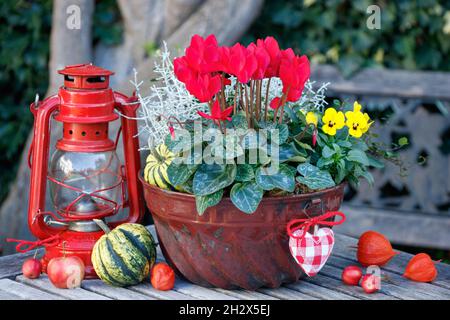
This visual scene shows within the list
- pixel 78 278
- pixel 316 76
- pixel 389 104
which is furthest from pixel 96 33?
pixel 78 278

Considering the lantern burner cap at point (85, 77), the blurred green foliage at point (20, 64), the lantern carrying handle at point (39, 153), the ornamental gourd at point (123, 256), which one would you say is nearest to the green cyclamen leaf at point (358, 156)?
the ornamental gourd at point (123, 256)

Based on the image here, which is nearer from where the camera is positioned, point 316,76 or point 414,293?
point 414,293

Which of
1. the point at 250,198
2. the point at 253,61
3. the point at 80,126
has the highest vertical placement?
the point at 253,61

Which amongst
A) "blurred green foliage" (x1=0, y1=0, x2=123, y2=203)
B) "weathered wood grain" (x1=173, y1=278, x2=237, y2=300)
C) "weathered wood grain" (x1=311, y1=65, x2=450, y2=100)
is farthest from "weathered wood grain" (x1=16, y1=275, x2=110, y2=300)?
"weathered wood grain" (x1=311, y1=65, x2=450, y2=100)

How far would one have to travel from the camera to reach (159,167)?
2.09 metres

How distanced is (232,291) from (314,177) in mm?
386

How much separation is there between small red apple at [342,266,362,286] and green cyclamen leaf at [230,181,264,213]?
41 cm

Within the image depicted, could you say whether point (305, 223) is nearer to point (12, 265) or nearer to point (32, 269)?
point (32, 269)

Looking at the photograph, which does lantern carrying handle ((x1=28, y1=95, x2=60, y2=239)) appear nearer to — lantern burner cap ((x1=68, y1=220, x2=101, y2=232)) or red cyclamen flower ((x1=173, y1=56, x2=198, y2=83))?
lantern burner cap ((x1=68, y1=220, x2=101, y2=232))

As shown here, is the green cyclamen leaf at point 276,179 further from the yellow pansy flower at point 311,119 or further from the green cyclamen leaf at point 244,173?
the yellow pansy flower at point 311,119

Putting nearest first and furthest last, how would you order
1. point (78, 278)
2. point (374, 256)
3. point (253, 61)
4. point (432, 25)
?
1. point (253, 61)
2. point (78, 278)
3. point (374, 256)
4. point (432, 25)

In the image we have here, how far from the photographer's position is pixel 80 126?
2.21 m
